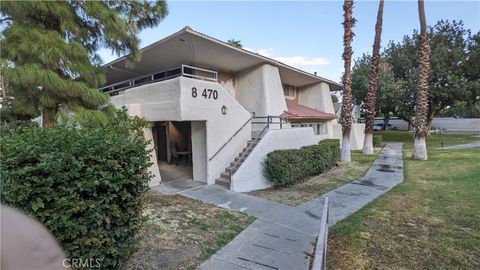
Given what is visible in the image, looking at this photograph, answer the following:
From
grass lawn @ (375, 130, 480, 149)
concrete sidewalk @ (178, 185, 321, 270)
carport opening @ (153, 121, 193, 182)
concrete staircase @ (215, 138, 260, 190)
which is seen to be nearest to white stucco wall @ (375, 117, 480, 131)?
grass lawn @ (375, 130, 480, 149)

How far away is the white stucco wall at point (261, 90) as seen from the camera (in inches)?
590

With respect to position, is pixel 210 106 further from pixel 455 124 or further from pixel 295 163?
pixel 455 124

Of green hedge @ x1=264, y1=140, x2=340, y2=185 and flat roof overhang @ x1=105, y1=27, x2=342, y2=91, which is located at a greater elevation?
flat roof overhang @ x1=105, y1=27, x2=342, y2=91

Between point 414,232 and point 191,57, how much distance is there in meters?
10.8

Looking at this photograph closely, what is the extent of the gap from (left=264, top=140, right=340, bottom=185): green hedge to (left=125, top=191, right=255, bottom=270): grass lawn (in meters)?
3.35

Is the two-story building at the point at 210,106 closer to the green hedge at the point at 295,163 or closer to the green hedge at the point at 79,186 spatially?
the green hedge at the point at 295,163

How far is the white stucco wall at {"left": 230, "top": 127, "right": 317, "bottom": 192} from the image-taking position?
9617 mm

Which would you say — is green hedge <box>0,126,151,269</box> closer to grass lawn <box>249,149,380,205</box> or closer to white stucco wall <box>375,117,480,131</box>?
grass lawn <box>249,149,380,205</box>

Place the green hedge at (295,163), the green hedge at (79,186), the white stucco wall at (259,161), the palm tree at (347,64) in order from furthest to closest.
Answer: the palm tree at (347,64) < the green hedge at (295,163) < the white stucco wall at (259,161) < the green hedge at (79,186)

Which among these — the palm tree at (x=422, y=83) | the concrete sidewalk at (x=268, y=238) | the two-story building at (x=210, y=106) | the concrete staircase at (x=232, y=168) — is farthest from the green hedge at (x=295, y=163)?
the palm tree at (x=422, y=83)

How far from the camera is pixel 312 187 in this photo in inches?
404

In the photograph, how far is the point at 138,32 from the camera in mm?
7492

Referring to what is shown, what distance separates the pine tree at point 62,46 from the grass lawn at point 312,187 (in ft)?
19.0

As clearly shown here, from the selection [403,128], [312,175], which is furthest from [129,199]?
[403,128]
